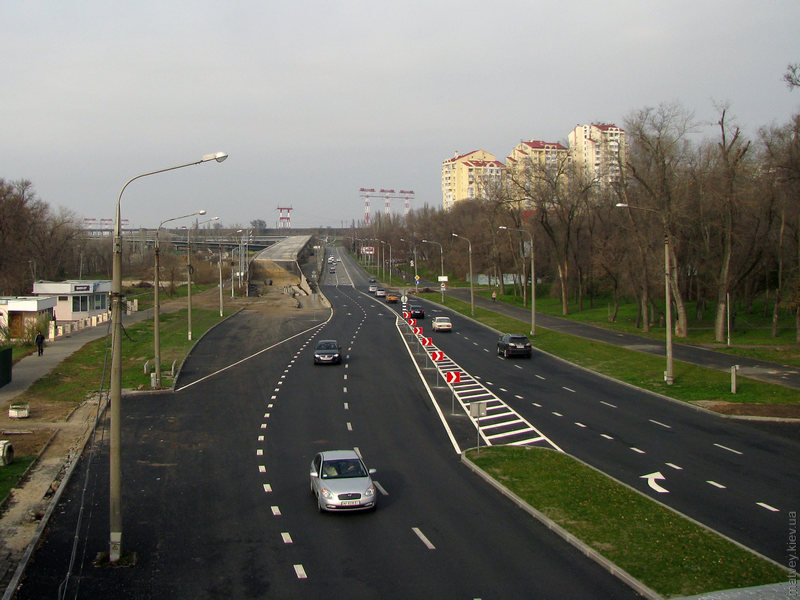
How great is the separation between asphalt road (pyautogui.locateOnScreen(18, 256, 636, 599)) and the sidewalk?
17.9 metres

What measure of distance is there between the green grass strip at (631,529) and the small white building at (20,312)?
41681 mm

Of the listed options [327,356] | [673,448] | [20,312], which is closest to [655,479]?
[673,448]

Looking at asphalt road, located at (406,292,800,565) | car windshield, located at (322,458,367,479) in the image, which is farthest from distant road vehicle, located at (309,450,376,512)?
asphalt road, located at (406,292,800,565)

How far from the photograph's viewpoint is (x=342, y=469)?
1797 cm

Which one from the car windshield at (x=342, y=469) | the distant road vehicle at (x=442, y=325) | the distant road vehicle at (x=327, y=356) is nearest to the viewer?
the car windshield at (x=342, y=469)

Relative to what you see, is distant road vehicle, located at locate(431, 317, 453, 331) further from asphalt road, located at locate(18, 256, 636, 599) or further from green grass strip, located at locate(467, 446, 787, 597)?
green grass strip, located at locate(467, 446, 787, 597)

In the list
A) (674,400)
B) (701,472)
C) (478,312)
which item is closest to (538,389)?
(674,400)

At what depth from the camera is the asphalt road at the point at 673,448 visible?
667 inches

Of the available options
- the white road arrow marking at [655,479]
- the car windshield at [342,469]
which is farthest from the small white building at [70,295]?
the white road arrow marking at [655,479]

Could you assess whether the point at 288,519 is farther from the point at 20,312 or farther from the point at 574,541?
the point at 20,312

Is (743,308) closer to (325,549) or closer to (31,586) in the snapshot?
(325,549)

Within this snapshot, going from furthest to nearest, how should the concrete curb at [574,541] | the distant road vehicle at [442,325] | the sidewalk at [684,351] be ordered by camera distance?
the distant road vehicle at [442,325] < the sidewalk at [684,351] < the concrete curb at [574,541]

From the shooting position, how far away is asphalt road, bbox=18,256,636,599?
42.3 feet

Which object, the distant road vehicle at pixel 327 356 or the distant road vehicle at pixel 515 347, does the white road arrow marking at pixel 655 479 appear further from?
the distant road vehicle at pixel 515 347
